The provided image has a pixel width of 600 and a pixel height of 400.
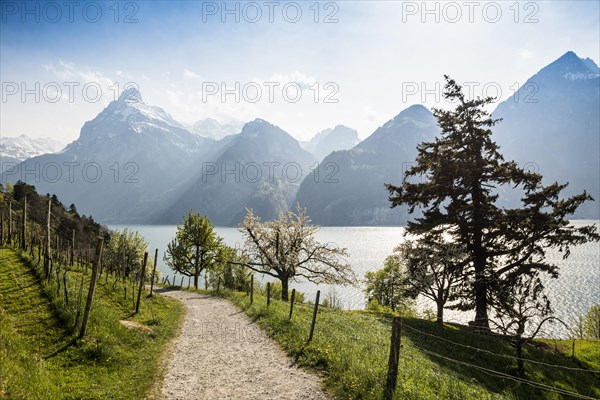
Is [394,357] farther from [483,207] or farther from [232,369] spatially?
[483,207]

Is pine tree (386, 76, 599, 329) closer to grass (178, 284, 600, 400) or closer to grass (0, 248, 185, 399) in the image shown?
grass (178, 284, 600, 400)

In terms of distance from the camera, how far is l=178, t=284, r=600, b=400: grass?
452 inches

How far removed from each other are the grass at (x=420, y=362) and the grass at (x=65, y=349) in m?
6.91

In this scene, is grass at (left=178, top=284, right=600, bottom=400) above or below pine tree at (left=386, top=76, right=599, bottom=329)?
below

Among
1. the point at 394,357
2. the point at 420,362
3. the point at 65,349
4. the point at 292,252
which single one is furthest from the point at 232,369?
the point at 292,252

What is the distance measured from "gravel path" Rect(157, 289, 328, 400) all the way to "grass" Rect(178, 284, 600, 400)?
0.91 meters

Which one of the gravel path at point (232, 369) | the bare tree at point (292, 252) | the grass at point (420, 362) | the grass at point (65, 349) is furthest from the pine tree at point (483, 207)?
the grass at point (65, 349)

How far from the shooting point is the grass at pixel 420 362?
37.6 feet

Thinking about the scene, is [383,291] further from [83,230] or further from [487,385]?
[83,230]

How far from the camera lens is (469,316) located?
76500mm

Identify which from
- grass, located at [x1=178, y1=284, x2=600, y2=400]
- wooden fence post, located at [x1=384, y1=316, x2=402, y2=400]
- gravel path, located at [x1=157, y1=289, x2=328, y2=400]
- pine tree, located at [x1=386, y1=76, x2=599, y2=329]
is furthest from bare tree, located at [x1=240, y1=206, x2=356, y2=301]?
wooden fence post, located at [x1=384, y1=316, x2=402, y2=400]

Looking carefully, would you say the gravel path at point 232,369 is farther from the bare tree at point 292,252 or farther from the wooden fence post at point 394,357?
the bare tree at point 292,252

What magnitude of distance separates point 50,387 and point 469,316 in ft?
283

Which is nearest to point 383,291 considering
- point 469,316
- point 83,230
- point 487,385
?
point 469,316
